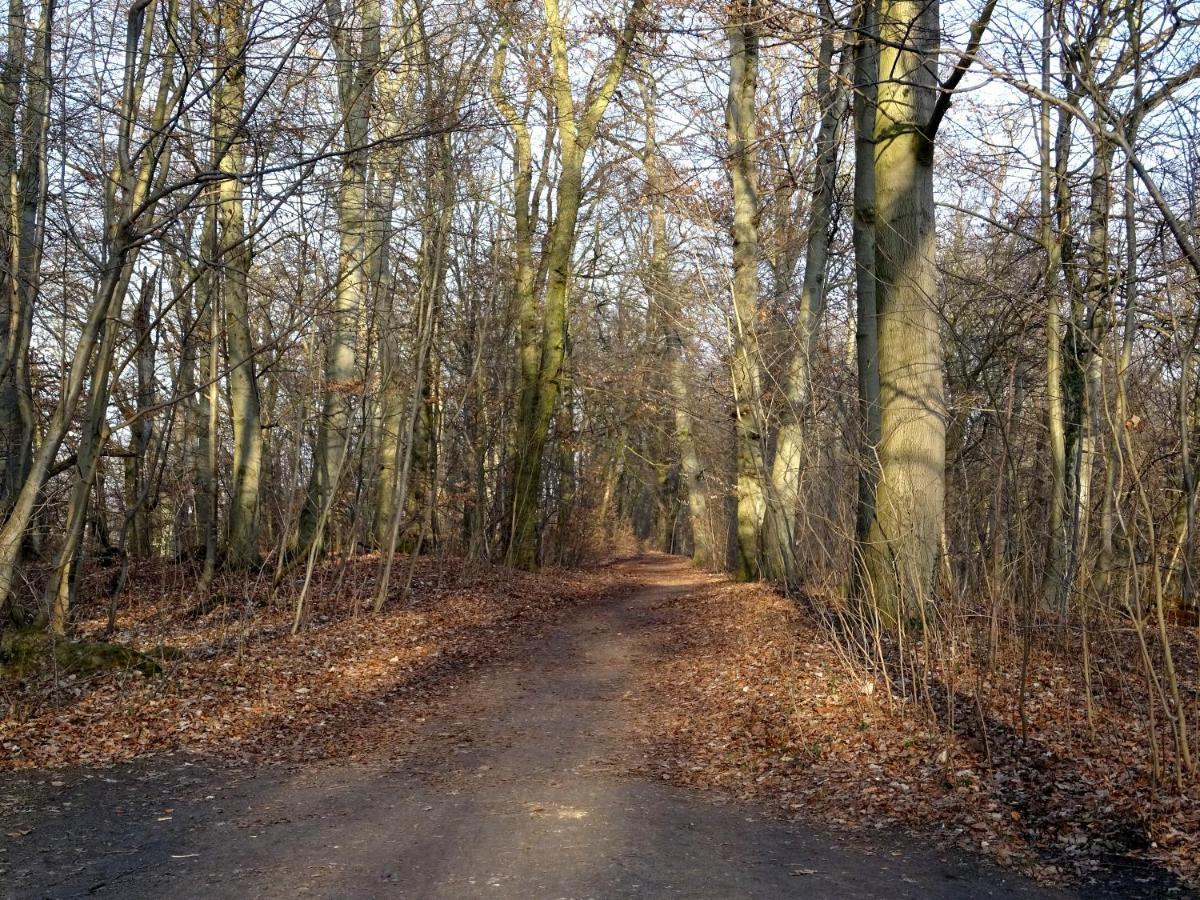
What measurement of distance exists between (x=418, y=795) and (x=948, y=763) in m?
3.24

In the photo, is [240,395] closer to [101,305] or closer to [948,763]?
[101,305]

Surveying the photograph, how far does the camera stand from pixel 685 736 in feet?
25.1

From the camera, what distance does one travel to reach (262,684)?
8805mm

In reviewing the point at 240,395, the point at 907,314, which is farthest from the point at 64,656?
the point at 907,314

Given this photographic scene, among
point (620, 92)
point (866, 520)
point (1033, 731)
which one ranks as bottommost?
point (1033, 731)

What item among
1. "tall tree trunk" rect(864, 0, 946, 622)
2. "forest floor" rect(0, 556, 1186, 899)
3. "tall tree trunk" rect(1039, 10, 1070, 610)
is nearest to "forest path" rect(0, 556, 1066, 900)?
"forest floor" rect(0, 556, 1186, 899)

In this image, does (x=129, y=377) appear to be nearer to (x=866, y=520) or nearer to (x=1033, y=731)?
(x=866, y=520)

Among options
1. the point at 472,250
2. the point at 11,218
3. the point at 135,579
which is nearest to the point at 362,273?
the point at 472,250

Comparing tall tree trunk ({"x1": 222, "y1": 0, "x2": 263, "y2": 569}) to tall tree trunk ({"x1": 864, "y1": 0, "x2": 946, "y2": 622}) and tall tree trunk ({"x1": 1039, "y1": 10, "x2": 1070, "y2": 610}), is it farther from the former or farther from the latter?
tall tree trunk ({"x1": 1039, "y1": 10, "x2": 1070, "y2": 610})

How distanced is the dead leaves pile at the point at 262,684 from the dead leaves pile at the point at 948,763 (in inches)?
103

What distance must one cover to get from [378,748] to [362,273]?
35.0 feet

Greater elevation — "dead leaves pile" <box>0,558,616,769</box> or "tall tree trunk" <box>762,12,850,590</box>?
"tall tree trunk" <box>762,12,850,590</box>

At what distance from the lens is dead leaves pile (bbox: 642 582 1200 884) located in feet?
15.9

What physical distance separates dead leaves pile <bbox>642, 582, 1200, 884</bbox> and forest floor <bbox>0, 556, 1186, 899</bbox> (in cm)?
8
